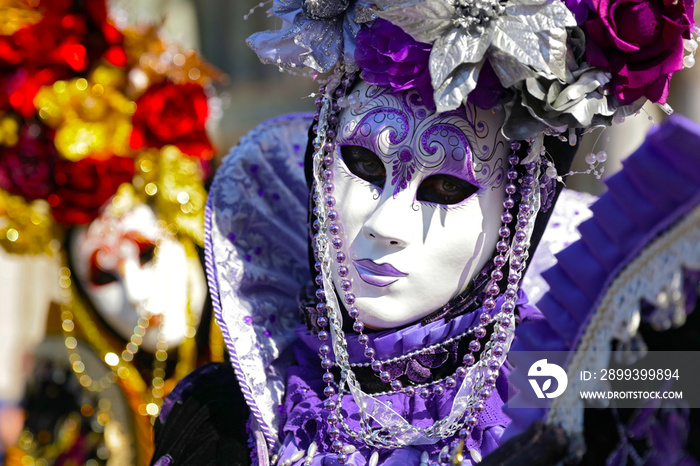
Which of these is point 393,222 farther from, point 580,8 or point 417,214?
point 580,8

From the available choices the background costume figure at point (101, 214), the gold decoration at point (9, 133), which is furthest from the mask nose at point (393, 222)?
the gold decoration at point (9, 133)

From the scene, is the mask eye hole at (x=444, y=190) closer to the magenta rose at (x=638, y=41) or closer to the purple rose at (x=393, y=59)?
the purple rose at (x=393, y=59)

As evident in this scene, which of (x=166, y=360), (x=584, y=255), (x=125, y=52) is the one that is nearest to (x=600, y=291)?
(x=584, y=255)

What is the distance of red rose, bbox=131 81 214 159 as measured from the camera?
2342mm

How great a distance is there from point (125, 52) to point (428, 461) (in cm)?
165

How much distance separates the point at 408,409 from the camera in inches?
52.7

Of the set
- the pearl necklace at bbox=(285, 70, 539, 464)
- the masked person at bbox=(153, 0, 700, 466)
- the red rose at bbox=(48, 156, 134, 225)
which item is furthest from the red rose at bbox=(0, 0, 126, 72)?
the pearl necklace at bbox=(285, 70, 539, 464)

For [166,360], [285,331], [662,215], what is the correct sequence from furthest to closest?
[166,360] < [285,331] < [662,215]

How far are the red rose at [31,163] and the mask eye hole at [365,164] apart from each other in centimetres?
130

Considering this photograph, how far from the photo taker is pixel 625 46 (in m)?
1.16

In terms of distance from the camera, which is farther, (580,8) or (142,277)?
(142,277)

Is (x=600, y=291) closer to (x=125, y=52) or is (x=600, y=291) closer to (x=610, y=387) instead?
(x=610, y=387)

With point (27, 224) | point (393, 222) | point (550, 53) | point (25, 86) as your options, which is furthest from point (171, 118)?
point (550, 53)

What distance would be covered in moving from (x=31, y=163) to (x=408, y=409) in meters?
1.52
